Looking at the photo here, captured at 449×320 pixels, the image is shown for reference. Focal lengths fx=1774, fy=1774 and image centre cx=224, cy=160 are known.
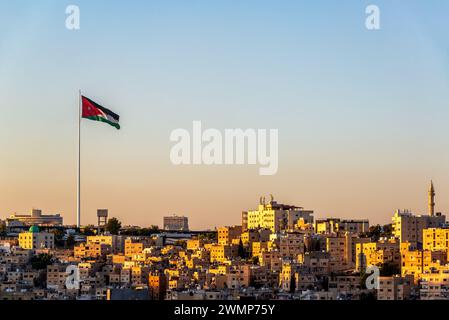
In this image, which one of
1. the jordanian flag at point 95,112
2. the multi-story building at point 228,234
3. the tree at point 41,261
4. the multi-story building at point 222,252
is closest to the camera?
the jordanian flag at point 95,112

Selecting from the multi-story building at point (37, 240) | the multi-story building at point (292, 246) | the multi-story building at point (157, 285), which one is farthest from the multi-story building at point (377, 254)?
the multi-story building at point (37, 240)

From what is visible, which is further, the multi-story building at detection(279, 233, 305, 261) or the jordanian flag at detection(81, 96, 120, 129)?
the multi-story building at detection(279, 233, 305, 261)

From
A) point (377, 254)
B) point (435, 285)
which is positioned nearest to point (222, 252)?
point (377, 254)

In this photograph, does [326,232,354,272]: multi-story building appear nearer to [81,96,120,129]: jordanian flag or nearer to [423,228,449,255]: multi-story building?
[423,228,449,255]: multi-story building

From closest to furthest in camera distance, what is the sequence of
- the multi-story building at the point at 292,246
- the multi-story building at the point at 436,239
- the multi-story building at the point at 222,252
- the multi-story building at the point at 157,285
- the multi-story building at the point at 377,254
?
the multi-story building at the point at 157,285
the multi-story building at the point at 377,254
the multi-story building at the point at 292,246
the multi-story building at the point at 436,239
the multi-story building at the point at 222,252

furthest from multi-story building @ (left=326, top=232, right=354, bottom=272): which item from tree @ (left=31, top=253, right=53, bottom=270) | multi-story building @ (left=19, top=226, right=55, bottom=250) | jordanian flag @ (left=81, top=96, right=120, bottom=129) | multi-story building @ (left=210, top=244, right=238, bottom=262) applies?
multi-story building @ (left=19, top=226, right=55, bottom=250)

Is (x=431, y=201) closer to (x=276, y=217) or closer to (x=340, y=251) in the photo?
(x=340, y=251)

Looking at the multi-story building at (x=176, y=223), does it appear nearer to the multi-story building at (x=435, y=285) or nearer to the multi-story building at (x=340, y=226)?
the multi-story building at (x=340, y=226)
